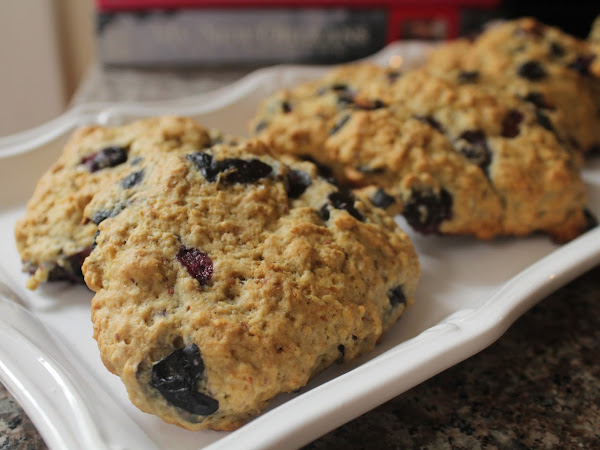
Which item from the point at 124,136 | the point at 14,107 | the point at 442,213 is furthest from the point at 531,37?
the point at 14,107

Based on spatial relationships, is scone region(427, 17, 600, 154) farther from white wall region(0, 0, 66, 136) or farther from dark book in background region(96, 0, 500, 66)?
white wall region(0, 0, 66, 136)

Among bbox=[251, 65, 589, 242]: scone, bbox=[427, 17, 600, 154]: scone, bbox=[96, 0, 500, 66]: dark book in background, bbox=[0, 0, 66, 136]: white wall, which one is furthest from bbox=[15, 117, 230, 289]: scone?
bbox=[0, 0, 66, 136]: white wall

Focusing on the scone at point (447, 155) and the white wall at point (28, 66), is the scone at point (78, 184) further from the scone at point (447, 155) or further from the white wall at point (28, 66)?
the white wall at point (28, 66)

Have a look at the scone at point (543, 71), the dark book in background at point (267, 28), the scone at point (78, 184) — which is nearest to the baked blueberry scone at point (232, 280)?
the scone at point (78, 184)

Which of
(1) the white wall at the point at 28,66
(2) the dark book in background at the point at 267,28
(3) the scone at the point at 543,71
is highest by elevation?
(3) the scone at the point at 543,71

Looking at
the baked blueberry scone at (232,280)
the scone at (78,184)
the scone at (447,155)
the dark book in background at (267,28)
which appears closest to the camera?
the baked blueberry scone at (232,280)

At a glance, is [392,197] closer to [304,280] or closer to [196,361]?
[304,280]

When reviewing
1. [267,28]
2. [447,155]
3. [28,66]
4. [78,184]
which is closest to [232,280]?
[78,184]

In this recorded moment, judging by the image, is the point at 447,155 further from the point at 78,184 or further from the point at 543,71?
the point at 78,184
